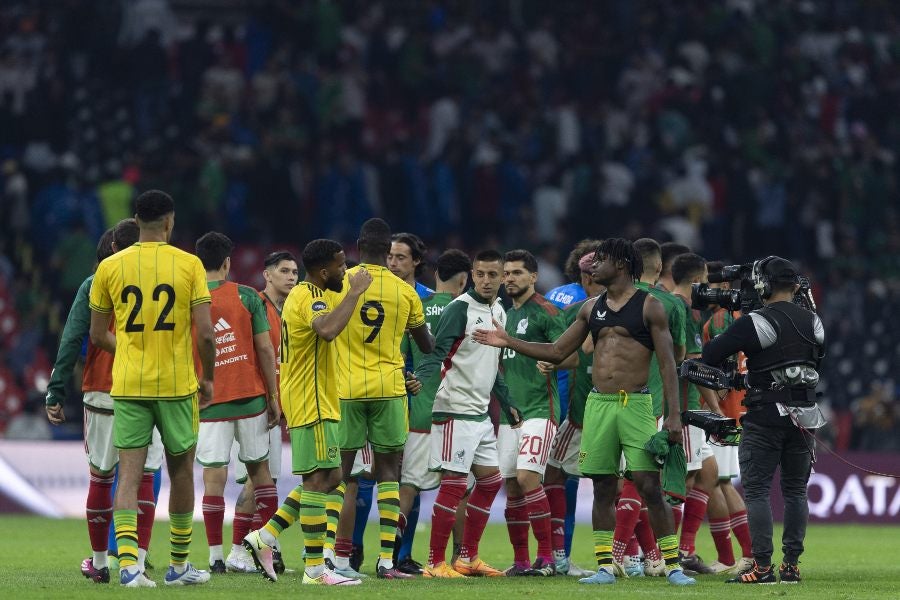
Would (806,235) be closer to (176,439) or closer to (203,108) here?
(203,108)

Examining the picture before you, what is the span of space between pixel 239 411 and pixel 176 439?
1681mm

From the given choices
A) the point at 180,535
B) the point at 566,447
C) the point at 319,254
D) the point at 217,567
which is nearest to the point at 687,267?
the point at 566,447

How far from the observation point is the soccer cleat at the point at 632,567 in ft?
37.7

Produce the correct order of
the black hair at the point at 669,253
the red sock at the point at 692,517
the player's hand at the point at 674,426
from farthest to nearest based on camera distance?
the black hair at the point at 669,253 < the red sock at the point at 692,517 < the player's hand at the point at 674,426

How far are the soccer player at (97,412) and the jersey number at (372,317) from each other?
63.4 inches

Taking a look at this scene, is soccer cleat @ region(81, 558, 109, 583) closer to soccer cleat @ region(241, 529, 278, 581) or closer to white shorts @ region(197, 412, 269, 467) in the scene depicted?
soccer cleat @ region(241, 529, 278, 581)

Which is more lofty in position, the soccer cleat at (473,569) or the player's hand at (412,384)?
the player's hand at (412,384)

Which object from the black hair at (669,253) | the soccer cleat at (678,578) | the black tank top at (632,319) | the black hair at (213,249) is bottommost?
the soccer cleat at (678,578)

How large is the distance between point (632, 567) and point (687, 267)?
7.99ft

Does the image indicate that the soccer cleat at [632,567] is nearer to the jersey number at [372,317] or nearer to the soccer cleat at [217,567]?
the jersey number at [372,317]

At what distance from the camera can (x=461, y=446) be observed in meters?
11.5

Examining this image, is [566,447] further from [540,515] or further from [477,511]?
[477,511]

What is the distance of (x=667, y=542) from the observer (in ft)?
35.3

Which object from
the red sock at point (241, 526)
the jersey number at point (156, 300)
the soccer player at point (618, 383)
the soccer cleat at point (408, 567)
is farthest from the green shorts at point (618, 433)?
the jersey number at point (156, 300)
